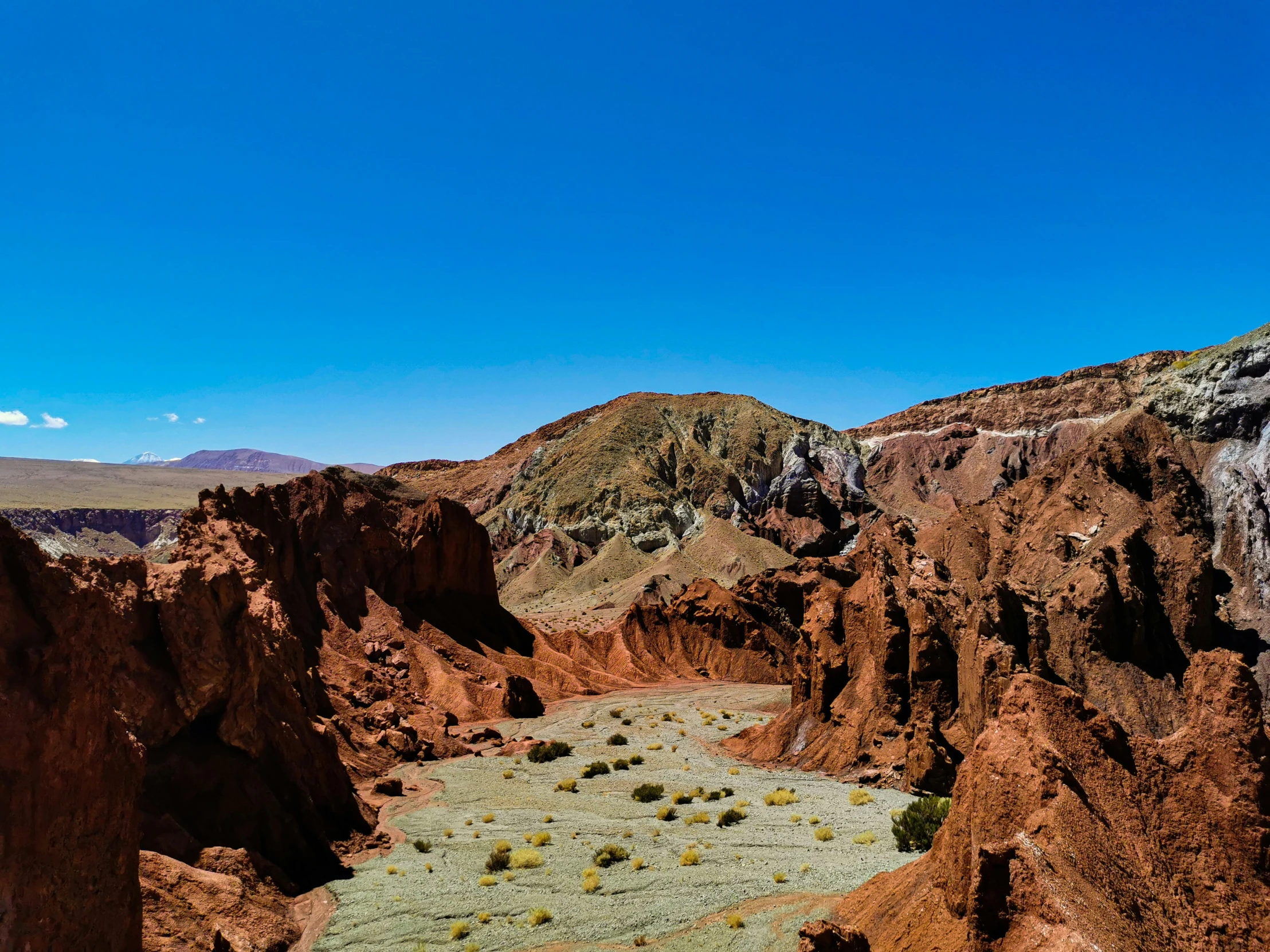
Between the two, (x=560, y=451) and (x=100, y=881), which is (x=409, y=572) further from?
(x=560, y=451)

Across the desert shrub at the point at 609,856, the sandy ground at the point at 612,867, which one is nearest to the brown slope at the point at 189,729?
the sandy ground at the point at 612,867

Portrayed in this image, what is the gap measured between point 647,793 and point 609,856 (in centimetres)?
799

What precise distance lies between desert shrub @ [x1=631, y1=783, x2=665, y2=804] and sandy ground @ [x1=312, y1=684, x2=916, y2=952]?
38 centimetres

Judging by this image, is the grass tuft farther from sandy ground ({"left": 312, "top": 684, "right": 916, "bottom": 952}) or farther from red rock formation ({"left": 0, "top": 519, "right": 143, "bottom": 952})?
red rock formation ({"left": 0, "top": 519, "right": 143, "bottom": 952})

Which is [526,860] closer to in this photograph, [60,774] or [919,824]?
[919,824]

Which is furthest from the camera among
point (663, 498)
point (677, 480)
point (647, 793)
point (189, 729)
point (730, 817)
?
point (677, 480)

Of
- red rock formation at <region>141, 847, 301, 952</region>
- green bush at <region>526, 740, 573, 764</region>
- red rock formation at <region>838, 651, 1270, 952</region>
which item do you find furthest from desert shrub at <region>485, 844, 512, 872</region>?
green bush at <region>526, 740, 573, 764</region>

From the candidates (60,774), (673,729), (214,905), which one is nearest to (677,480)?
(673,729)

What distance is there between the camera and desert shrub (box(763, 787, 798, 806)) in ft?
84.8

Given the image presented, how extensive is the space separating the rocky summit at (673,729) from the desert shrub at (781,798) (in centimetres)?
14

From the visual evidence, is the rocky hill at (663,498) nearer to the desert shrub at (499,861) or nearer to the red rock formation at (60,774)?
the desert shrub at (499,861)

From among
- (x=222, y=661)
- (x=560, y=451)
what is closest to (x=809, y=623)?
(x=222, y=661)

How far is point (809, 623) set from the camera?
36.8 meters

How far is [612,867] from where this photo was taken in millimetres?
20016
